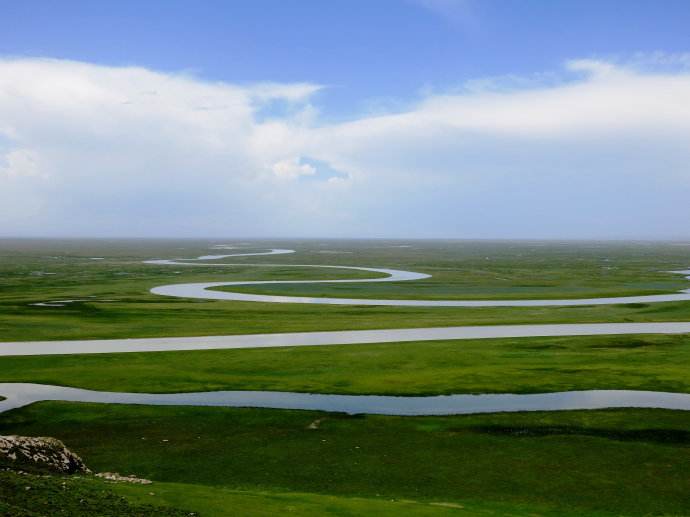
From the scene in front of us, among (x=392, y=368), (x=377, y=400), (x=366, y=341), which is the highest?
(x=366, y=341)

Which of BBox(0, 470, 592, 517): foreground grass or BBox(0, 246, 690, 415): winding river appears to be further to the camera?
BBox(0, 246, 690, 415): winding river

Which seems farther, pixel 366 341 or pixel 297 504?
pixel 366 341

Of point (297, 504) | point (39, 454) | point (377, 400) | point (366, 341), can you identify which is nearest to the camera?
point (297, 504)

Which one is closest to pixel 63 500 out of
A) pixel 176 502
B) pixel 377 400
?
pixel 176 502

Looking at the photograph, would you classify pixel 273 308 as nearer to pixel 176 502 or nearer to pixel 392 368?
pixel 392 368

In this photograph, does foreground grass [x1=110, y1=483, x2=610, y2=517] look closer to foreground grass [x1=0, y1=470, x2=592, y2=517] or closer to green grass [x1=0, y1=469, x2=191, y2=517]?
foreground grass [x1=0, y1=470, x2=592, y2=517]

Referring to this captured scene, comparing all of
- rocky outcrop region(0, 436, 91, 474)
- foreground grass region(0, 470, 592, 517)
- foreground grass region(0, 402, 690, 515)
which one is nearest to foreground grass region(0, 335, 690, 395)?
foreground grass region(0, 402, 690, 515)
